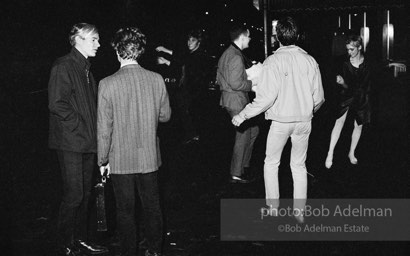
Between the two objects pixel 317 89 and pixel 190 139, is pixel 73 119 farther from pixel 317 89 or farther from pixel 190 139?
pixel 190 139

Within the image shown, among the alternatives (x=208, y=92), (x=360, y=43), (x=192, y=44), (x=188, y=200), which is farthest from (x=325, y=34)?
(x=188, y=200)

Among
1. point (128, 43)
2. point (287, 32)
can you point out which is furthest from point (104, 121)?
point (287, 32)

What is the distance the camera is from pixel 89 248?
5.53m

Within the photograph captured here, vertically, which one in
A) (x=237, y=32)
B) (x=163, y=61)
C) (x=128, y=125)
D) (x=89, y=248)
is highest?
(x=237, y=32)

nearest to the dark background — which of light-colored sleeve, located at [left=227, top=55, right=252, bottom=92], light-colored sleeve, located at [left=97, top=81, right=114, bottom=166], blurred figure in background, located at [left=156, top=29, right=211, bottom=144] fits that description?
blurred figure in background, located at [left=156, top=29, right=211, bottom=144]

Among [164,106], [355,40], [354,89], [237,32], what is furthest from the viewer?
[354,89]

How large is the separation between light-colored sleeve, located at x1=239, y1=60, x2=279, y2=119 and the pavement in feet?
4.04

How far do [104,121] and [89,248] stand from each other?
55.6 inches

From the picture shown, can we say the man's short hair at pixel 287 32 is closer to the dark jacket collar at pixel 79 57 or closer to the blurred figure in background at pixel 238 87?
the blurred figure in background at pixel 238 87

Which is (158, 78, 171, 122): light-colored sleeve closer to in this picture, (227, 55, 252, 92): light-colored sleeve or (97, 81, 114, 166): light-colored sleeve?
(97, 81, 114, 166): light-colored sleeve

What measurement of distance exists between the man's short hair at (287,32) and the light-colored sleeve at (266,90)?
0.98 feet

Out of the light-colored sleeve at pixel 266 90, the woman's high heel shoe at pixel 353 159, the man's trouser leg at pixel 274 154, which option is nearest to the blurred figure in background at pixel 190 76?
the woman's high heel shoe at pixel 353 159

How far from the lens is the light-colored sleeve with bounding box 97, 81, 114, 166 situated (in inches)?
185

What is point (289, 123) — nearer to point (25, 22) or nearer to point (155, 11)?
point (25, 22)
